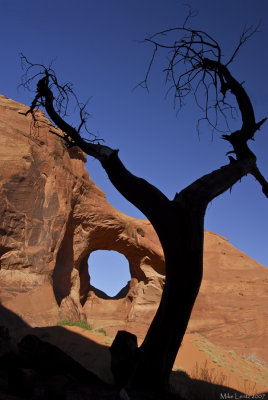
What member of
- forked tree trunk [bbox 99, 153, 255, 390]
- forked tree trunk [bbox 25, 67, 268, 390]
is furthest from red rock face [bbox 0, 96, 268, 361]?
forked tree trunk [bbox 99, 153, 255, 390]

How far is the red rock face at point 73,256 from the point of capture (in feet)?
49.4

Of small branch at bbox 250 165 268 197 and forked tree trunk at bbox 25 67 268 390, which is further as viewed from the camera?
small branch at bbox 250 165 268 197

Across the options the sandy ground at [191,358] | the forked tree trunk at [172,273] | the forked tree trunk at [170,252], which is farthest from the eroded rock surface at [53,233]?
the forked tree trunk at [172,273]

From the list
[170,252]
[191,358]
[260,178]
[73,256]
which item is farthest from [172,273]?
[73,256]

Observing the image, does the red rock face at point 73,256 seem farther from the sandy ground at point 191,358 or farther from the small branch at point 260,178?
A: the small branch at point 260,178

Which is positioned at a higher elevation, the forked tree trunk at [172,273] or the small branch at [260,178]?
the small branch at [260,178]

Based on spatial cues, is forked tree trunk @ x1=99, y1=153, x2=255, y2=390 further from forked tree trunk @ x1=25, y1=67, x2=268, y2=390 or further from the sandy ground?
the sandy ground

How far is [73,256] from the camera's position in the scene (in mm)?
20016

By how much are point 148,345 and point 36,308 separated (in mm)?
11509

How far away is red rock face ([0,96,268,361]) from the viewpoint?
15062 mm

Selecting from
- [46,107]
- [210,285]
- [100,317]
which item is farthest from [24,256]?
[210,285]

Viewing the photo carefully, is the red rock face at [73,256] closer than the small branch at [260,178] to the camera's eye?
No

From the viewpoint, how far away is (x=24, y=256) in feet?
50.0

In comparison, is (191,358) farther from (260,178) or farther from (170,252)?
(170,252)
